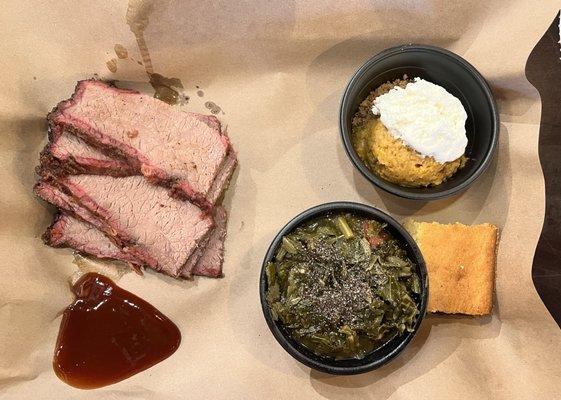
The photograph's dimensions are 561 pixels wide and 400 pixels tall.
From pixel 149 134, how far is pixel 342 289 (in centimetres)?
147

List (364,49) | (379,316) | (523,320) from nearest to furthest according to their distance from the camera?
(379,316) → (523,320) → (364,49)

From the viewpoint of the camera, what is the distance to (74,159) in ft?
11.2

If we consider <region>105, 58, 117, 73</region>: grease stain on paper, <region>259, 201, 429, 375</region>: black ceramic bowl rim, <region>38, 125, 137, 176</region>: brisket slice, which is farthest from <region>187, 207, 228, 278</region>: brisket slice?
<region>105, 58, 117, 73</region>: grease stain on paper

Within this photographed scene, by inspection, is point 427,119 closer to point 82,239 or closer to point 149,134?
point 149,134

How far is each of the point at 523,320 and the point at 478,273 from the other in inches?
14.5

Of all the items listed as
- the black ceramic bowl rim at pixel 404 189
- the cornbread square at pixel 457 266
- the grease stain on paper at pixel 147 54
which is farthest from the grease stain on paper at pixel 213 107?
the cornbread square at pixel 457 266

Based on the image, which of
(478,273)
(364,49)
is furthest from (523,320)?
(364,49)

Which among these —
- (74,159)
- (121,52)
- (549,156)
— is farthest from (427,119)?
(74,159)

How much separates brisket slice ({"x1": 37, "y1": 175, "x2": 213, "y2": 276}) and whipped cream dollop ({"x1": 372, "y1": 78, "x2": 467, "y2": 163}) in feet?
4.14

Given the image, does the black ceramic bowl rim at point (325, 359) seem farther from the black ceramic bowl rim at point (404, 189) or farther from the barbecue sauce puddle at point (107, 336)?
the barbecue sauce puddle at point (107, 336)

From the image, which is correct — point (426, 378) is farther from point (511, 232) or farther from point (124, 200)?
point (124, 200)

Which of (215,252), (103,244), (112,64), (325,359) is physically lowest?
(325,359)

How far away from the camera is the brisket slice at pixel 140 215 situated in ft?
11.5

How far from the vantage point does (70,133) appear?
3443 millimetres
